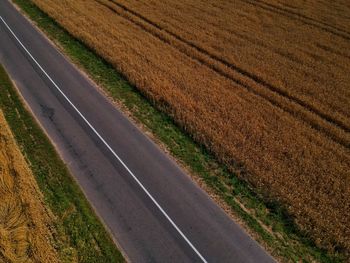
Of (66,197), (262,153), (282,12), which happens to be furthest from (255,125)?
(282,12)

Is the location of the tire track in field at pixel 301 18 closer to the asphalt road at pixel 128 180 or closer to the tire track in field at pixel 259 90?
the tire track in field at pixel 259 90

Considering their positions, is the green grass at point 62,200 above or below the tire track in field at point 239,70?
below

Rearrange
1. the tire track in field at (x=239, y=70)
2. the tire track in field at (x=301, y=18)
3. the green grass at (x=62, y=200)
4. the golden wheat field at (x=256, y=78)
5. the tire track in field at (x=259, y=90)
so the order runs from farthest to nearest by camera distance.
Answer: the tire track in field at (x=301, y=18)
the tire track in field at (x=239, y=70)
the tire track in field at (x=259, y=90)
the golden wheat field at (x=256, y=78)
the green grass at (x=62, y=200)

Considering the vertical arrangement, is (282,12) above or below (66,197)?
above

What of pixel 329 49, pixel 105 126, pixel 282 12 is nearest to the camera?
pixel 105 126

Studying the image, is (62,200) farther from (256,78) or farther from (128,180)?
(256,78)

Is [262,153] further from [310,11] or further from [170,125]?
[310,11]

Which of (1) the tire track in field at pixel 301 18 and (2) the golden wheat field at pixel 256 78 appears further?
(1) the tire track in field at pixel 301 18

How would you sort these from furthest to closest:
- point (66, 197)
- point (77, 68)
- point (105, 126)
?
point (77, 68)
point (105, 126)
point (66, 197)

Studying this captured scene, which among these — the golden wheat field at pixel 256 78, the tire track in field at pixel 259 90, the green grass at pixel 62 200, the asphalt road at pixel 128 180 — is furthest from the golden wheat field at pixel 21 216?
the tire track in field at pixel 259 90
